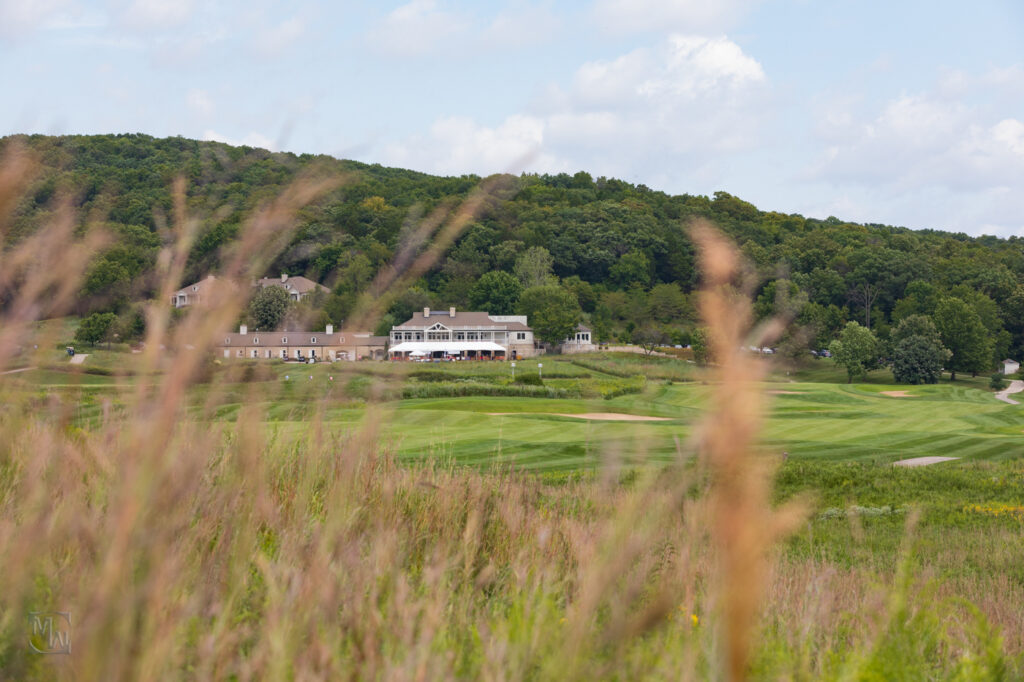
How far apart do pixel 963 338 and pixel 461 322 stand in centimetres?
4531

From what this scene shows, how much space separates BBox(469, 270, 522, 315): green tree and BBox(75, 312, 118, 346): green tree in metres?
87.4

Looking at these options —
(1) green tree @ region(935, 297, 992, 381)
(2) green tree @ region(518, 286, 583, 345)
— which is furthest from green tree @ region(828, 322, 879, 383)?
(2) green tree @ region(518, 286, 583, 345)

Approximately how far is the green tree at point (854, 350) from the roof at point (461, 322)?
29.4 m

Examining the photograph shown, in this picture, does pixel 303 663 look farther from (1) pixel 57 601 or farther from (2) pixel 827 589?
(2) pixel 827 589

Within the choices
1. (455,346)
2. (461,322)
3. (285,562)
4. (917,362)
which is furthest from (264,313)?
(461,322)

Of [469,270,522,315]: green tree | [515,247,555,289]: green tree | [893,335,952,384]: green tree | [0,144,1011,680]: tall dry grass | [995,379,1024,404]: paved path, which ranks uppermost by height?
[515,247,555,289]: green tree

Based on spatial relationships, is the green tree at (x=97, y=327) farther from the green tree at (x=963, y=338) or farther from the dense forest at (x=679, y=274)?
the green tree at (x=963, y=338)

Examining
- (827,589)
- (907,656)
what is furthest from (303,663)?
(827,589)

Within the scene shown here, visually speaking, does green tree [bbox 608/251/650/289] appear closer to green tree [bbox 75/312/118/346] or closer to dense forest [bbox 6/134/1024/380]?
dense forest [bbox 6/134/1024/380]

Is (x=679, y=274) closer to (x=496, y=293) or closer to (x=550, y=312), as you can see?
(x=550, y=312)

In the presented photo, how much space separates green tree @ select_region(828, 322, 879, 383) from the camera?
217 feet

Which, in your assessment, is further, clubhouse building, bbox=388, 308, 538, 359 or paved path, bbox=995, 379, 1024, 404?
clubhouse building, bbox=388, 308, 538, 359

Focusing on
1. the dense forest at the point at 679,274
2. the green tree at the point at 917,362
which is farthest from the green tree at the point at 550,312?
the green tree at the point at 917,362

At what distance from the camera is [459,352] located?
76.8m
